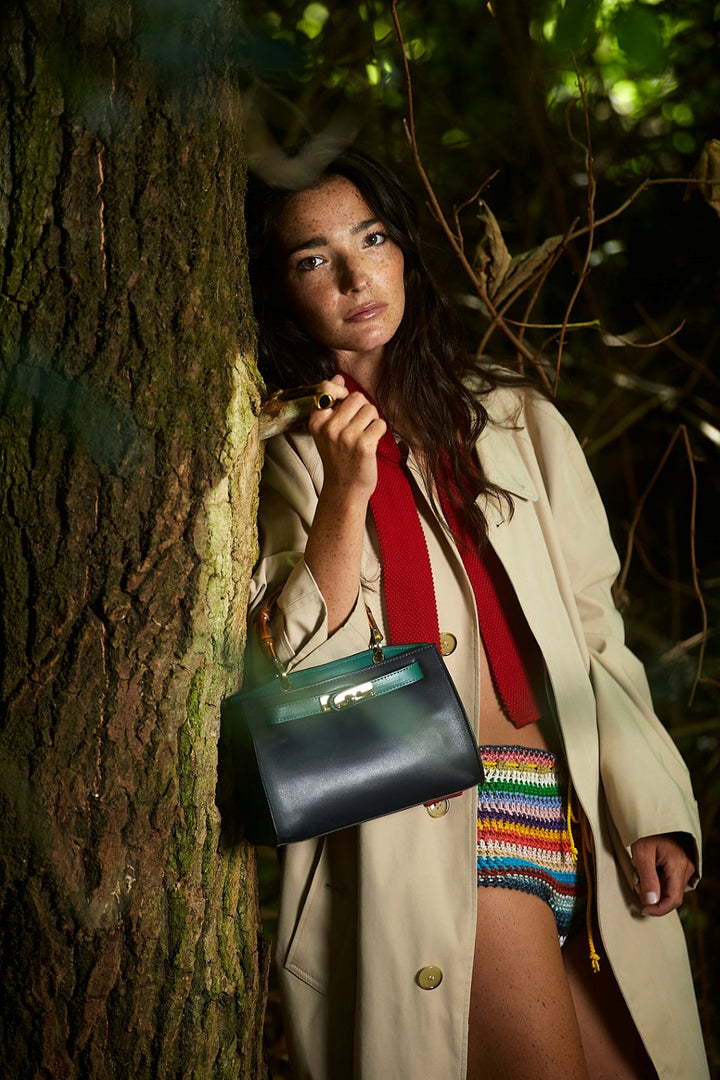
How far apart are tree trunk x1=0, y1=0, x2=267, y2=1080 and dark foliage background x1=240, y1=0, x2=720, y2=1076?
141 cm

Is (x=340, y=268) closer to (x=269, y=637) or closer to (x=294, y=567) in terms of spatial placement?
(x=294, y=567)

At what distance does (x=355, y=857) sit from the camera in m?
1.54

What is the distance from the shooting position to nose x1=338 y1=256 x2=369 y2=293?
1.62 metres

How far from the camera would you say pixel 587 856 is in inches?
64.9

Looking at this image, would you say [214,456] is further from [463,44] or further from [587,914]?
[463,44]

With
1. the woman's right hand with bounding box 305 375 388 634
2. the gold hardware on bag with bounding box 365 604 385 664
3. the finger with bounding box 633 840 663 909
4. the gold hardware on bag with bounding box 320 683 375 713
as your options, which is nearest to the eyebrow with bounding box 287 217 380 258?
the woman's right hand with bounding box 305 375 388 634

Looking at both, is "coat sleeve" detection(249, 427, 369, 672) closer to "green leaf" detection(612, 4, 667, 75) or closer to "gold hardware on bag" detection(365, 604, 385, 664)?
"gold hardware on bag" detection(365, 604, 385, 664)

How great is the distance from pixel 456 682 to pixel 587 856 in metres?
0.41

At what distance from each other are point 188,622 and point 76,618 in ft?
0.50

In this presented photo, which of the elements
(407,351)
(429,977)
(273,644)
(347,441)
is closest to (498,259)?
(407,351)

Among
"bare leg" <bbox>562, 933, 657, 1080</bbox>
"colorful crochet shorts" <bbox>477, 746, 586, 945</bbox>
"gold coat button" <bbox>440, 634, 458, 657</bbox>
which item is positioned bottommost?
"bare leg" <bbox>562, 933, 657, 1080</bbox>

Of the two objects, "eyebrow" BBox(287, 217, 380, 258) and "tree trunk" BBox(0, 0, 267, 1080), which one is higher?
"eyebrow" BBox(287, 217, 380, 258)

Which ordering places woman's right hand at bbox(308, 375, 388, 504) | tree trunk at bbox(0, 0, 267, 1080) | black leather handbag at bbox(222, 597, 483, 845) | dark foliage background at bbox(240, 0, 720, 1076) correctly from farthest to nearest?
dark foliage background at bbox(240, 0, 720, 1076), woman's right hand at bbox(308, 375, 388, 504), black leather handbag at bbox(222, 597, 483, 845), tree trunk at bbox(0, 0, 267, 1080)

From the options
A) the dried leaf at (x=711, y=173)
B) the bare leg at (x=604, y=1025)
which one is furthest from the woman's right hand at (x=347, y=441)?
the dried leaf at (x=711, y=173)
